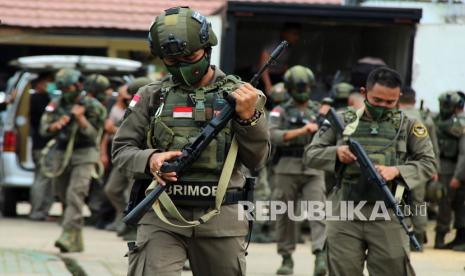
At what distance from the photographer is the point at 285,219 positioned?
12219 millimetres

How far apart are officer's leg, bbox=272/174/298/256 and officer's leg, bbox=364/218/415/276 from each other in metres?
4.11

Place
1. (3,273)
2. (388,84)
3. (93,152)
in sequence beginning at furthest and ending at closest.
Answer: (93,152) → (3,273) → (388,84)

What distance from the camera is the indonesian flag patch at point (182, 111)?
21.1 ft

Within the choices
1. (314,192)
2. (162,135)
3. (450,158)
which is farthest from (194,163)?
(450,158)

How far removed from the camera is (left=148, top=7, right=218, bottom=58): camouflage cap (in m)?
6.38

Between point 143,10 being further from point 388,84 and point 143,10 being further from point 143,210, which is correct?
point 143,210

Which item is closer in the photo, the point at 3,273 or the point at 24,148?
the point at 3,273

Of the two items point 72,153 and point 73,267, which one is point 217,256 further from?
point 72,153

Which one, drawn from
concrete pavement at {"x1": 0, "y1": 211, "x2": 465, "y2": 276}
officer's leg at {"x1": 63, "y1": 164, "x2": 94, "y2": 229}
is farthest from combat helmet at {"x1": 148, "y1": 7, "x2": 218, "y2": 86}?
officer's leg at {"x1": 63, "y1": 164, "x2": 94, "y2": 229}

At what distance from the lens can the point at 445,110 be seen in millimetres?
14953

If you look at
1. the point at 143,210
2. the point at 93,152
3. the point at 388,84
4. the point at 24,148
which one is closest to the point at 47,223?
the point at 24,148

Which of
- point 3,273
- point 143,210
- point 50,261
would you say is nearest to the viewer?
point 143,210

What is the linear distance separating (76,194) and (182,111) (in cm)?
667

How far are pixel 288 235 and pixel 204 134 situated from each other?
6019 millimetres
